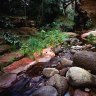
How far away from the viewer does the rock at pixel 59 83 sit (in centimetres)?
455

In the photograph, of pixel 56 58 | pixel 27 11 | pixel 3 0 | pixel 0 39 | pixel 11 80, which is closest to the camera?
pixel 11 80

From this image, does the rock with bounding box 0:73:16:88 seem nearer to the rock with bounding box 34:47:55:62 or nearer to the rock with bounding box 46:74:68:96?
the rock with bounding box 46:74:68:96

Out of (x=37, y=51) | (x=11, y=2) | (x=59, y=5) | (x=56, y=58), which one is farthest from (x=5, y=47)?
(x=59, y=5)

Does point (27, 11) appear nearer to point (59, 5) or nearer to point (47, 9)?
point (47, 9)

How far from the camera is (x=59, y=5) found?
1166cm

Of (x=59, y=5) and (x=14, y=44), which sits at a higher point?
(x=59, y=5)

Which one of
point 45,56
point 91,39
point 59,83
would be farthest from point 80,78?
point 91,39

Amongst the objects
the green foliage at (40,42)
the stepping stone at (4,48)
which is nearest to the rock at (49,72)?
the green foliage at (40,42)

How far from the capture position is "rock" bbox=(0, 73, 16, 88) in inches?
183

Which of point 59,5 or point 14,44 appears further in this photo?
point 59,5

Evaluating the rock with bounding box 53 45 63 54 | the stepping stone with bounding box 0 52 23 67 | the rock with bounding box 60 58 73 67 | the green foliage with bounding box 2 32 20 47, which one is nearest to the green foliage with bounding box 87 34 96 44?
the rock with bounding box 53 45 63 54

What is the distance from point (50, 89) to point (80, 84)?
65 cm

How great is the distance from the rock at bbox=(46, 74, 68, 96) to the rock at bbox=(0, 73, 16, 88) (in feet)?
2.72

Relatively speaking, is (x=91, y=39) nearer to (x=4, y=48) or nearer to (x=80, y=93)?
(x=4, y=48)
